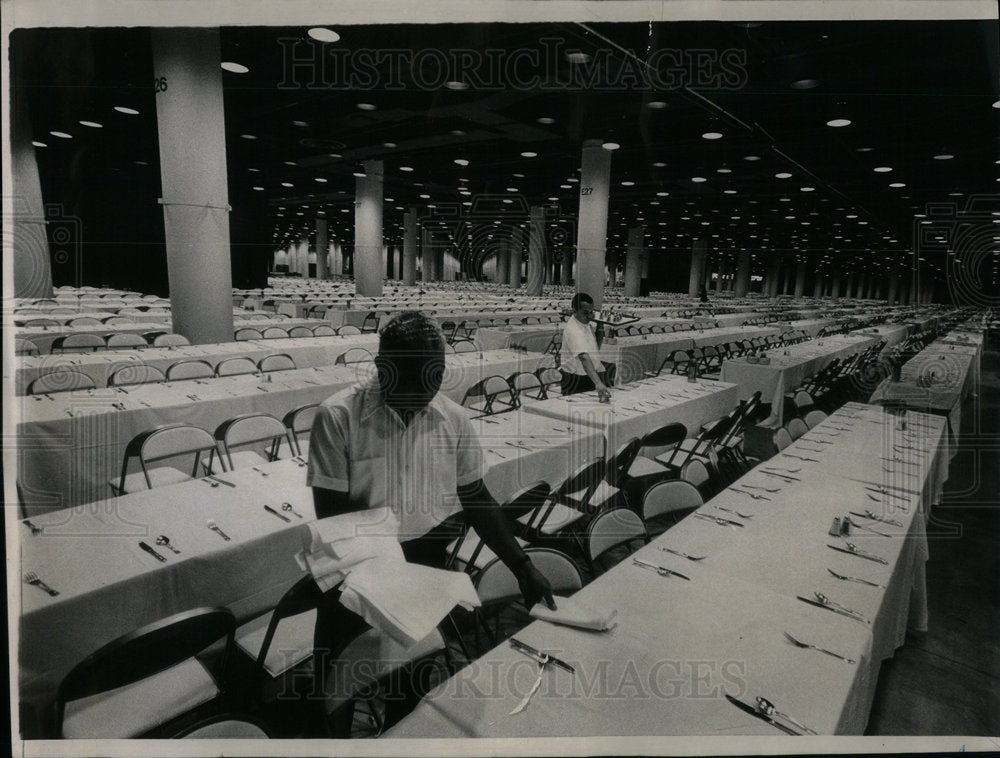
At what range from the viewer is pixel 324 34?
5332 mm

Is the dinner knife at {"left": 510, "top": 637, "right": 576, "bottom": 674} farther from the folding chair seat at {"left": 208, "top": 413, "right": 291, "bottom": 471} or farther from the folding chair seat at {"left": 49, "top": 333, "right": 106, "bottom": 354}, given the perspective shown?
the folding chair seat at {"left": 49, "top": 333, "right": 106, "bottom": 354}

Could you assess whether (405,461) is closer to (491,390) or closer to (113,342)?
(491,390)

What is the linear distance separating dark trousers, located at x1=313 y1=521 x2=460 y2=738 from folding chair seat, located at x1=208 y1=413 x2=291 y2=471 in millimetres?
2120

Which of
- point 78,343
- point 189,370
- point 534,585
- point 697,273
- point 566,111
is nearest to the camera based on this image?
point 534,585

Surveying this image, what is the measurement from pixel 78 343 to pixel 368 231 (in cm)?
916

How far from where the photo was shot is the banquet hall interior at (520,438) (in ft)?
5.32

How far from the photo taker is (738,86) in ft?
21.9

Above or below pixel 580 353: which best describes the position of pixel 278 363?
below

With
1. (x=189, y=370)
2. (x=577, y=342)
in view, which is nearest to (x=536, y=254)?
(x=577, y=342)

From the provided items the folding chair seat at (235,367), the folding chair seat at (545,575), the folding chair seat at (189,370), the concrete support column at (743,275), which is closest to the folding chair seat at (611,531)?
the folding chair seat at (545,575)

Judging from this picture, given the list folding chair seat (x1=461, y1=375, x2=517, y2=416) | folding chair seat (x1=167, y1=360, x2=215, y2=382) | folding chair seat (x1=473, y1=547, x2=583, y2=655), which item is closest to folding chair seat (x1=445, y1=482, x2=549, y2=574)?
folding chair seat (x1=473, y1=547, x2=583, y2=655)

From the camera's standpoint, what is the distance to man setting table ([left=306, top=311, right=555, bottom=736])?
1.71m

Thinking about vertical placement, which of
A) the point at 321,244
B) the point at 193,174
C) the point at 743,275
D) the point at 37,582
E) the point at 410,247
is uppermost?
the point at 321,244

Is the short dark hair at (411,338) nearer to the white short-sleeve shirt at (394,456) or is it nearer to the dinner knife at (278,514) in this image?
the white short-sleeve shirt at (394,456)
